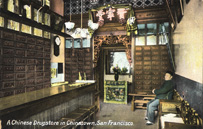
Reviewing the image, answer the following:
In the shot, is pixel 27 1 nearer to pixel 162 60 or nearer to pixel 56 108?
pixel 56 108

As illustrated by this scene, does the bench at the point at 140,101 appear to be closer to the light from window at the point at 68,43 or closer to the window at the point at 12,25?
the light from window at the point at 68,43

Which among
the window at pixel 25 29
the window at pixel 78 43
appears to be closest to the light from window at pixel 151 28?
the window at pixel 78 43

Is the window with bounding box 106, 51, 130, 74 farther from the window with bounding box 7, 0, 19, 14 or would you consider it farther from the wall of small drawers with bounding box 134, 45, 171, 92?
the window with bounding box 7, 0, 19, 14

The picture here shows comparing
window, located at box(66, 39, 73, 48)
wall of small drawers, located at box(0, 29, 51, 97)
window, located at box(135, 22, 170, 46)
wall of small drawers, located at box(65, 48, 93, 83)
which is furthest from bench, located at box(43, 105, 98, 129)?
window, located at box(66, 39, 73, 48)

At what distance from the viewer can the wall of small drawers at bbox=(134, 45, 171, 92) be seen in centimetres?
611

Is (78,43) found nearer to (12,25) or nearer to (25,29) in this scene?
(25,29)

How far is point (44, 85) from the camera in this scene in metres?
6.12

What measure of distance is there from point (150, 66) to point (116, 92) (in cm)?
176

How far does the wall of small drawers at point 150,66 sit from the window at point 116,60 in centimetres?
160

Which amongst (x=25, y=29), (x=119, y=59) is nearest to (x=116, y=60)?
(x=119, y=59)

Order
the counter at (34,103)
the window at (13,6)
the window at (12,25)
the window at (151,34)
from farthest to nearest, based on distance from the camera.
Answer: the window at (151,34) → the window at (13,6) → the window at (12,25) → the counter at (34,103)

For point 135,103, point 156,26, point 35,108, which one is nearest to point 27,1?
point 35,108

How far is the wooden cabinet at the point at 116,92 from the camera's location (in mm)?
6516

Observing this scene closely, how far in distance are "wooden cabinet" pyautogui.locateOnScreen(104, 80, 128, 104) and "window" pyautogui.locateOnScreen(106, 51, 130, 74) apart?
160 centimetres
